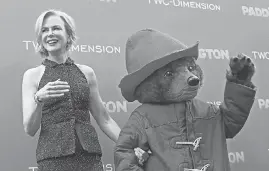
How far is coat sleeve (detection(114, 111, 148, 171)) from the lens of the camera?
1.46 meters

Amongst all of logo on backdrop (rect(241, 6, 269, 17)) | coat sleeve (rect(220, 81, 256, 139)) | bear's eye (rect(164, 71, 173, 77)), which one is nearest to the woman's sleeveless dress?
bear's eye (rect(164, 71, 173, 77))

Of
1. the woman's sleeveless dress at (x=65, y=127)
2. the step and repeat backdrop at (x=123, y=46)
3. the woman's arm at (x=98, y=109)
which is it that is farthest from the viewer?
the step and repeat backdrop at (x=123, y=46)

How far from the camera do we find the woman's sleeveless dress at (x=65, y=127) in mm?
1656

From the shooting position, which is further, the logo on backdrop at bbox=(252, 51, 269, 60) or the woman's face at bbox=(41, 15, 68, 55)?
the logo on backdrop at bbox=(252, 51, 269, 60)

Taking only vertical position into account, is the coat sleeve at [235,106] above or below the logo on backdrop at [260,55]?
below

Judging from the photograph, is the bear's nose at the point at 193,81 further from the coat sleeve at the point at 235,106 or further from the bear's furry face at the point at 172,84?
the coat sleeve at the point at 235,106

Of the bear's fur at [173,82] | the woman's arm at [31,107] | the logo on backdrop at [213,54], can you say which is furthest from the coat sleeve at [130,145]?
the logo on backdrop at [213,54]

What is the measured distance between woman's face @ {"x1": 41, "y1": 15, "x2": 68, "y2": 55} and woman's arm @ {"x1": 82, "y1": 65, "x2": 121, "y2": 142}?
0.52 feet

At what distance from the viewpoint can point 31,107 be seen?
1.69m

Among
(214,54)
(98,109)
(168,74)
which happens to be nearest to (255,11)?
(214,54)

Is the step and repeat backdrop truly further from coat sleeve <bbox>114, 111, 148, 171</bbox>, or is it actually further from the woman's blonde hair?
coat sleeve <bbox>114, 111, 148, 171</bbox>

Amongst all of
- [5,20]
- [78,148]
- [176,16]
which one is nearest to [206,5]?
[176,16]

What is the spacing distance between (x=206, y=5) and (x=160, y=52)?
1.37m

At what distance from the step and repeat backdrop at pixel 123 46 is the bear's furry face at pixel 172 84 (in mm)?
838
